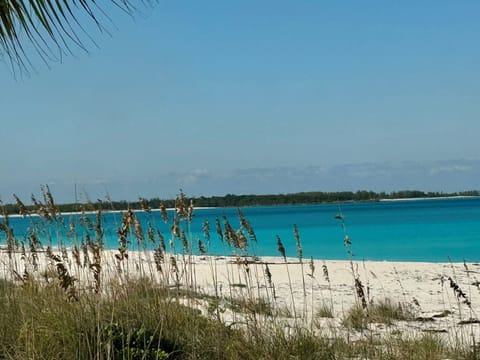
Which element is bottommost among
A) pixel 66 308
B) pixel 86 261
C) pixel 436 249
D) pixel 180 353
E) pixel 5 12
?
pixel 436 249

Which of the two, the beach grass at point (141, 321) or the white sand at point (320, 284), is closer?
the beach grass at point (141, 321)

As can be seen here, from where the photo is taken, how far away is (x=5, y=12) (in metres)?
3.26

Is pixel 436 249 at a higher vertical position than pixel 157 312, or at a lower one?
lower

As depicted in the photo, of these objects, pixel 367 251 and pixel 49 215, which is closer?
pixel 49 215

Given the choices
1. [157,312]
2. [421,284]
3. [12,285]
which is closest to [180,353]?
[157,312]

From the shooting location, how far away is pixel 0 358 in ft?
14.8

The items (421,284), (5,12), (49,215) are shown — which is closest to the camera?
(5,12)

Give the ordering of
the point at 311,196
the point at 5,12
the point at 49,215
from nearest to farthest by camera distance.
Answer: the point at 5,12
the point at 49,215
the point at 311,196

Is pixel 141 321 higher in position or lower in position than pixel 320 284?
higher

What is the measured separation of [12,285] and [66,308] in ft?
5.82

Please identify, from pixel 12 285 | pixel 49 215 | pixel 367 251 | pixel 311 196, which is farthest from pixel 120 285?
pixel 311 196

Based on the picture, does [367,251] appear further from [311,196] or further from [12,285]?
[311,196]

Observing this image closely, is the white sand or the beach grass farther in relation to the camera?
the white sand

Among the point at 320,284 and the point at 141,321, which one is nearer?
the point at 141,321
